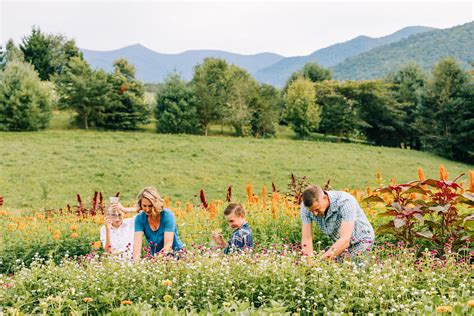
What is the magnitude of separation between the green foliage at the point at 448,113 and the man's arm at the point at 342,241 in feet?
89.9

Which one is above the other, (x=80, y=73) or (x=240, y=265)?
(x=80, y=73)

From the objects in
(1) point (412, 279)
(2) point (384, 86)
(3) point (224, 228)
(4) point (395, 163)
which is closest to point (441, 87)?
(2) point (384, 86)

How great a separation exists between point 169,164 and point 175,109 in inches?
373

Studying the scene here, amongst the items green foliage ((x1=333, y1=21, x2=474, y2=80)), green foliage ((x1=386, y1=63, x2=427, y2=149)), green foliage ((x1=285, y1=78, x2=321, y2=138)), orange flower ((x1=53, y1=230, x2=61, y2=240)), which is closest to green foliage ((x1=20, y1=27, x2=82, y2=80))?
green foliage ((x1=285, y1=78, x2=321, y2=138))

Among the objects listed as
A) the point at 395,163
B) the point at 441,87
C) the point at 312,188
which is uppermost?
the point at 441,87

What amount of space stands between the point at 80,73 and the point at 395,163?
63.3 ft

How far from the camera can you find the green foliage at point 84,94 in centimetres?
2914

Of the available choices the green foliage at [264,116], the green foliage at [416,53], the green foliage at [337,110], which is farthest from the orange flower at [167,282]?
the green foliage at [416,53]

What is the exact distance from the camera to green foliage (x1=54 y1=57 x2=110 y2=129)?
95.6 ft

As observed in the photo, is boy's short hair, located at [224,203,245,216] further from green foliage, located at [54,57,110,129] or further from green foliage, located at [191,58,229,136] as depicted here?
green foliage, located at [191,58,229,136]

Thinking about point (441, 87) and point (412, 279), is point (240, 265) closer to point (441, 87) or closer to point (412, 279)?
point (412, 279)

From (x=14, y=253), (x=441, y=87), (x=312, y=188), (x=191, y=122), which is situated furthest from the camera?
(x=441, y=87)

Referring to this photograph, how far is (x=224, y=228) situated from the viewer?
23.2 feet

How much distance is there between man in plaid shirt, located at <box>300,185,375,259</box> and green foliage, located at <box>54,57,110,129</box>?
83.7ft
